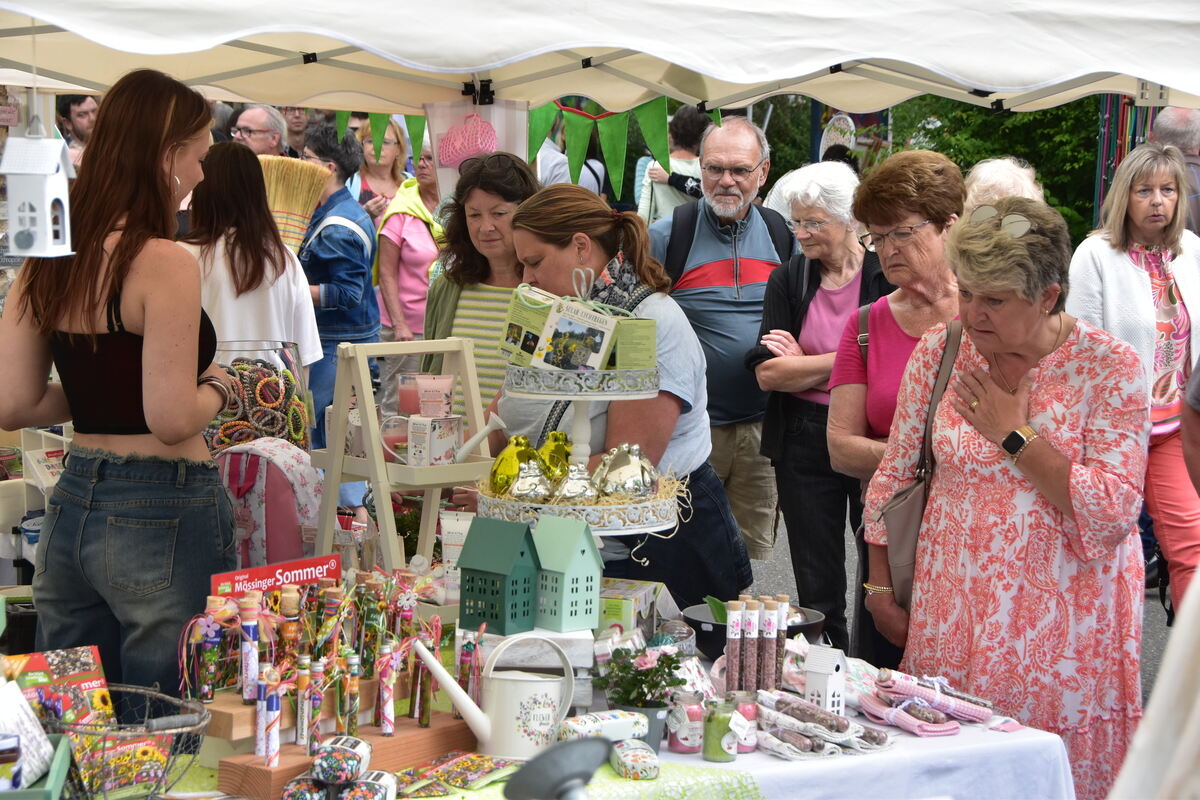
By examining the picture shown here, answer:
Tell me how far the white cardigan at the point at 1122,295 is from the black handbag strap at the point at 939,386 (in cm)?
197

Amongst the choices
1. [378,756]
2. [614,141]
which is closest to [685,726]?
[378,756]

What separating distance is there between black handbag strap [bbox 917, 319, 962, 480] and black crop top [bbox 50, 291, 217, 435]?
5.23 feet

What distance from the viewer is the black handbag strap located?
8.87 feet

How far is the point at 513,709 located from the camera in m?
2.08

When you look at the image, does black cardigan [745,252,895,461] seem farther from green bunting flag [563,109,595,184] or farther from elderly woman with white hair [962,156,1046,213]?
green bunting flag [563,109,595,184]

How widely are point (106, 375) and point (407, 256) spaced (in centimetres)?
427

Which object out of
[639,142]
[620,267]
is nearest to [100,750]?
[620,267]

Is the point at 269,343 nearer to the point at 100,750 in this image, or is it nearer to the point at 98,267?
the point at 98,267

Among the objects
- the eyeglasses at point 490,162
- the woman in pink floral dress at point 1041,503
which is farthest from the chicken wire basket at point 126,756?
the eyeglasses at point 490,162

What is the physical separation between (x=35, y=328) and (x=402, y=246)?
4207mm

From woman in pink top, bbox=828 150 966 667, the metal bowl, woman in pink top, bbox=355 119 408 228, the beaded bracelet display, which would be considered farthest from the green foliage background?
the metal bowl

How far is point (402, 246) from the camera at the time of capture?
6590mm

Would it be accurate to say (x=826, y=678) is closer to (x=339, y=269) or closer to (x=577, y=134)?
(x=577, y=134)

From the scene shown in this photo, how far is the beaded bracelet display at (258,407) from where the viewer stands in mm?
3037
